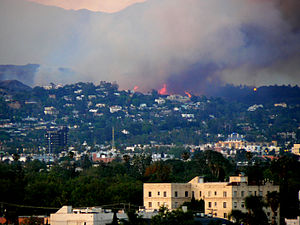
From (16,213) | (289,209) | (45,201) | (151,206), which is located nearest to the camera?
(289,209)

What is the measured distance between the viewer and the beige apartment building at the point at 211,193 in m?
108

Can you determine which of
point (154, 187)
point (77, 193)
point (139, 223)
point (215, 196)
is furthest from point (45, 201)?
point (139, 223)

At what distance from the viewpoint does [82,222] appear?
8362cm

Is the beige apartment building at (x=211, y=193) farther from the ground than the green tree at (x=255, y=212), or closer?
farther from the ground

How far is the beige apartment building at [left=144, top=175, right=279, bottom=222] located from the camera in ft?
354

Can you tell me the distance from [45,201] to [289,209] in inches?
1384

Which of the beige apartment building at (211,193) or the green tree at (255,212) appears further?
the beige apartment building at (211,193)

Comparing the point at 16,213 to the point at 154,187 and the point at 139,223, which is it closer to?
the point at 154,187

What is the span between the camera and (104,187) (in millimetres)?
130875

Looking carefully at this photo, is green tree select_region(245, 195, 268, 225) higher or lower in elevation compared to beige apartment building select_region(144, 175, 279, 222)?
lower

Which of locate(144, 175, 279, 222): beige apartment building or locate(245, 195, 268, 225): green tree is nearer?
locate(245, 195, 268, 225): green tree

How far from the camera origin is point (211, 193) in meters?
→ 112

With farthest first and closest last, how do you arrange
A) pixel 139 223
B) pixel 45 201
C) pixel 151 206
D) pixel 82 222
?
pixel 45 201, pixel 151 206, pixel 82 222, pixel 139 223

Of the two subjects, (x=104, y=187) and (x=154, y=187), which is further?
(x=104, y=187)
